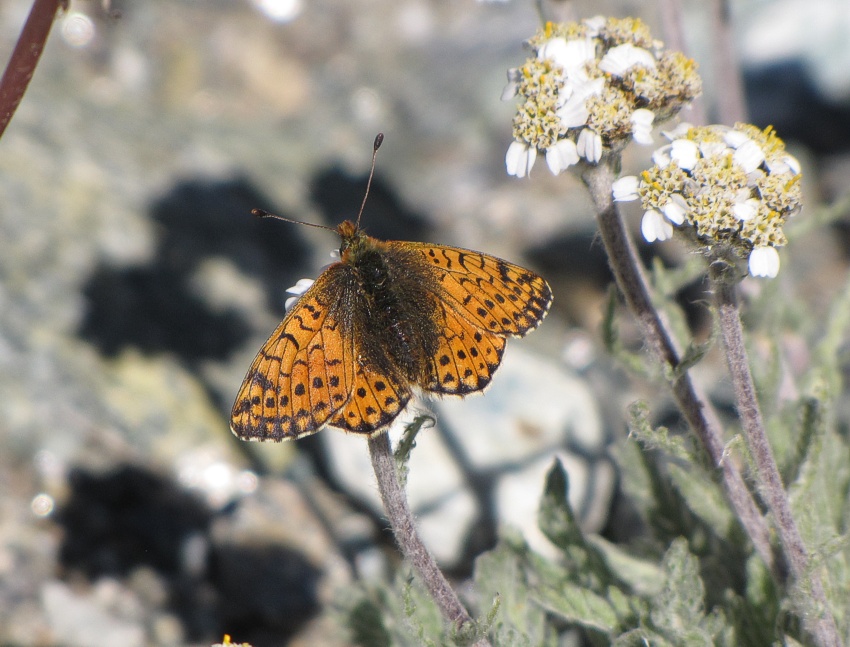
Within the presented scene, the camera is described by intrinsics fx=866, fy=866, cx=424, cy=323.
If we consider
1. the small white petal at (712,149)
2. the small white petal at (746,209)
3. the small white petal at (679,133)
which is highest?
the small white petal at (679,133)

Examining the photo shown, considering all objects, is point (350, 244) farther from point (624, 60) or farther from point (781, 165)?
point (781, 165)

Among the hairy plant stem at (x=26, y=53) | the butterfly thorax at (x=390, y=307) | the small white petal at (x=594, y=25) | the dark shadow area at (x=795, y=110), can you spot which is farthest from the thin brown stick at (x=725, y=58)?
the hairy plant stem at (x=26, y=53)

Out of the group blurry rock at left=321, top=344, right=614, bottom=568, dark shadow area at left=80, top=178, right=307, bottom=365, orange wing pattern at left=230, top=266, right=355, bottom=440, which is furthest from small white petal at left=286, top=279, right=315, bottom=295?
dark shadow area at left=80, top=178, right=307, bottom=365

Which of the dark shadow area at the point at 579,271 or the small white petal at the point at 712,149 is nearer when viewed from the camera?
the small white petal at the point at 712,149

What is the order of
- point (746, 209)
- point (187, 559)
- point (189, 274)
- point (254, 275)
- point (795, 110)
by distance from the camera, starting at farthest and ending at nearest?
point (795, 110) → point (254, 275) → point (189, 274) → point (187, 559) → point (746, 209)

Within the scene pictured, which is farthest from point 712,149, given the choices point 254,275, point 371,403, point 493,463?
point 254,275

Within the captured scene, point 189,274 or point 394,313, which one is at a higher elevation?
point 189,274

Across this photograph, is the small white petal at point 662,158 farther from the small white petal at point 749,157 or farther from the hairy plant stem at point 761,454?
the hairy plant stem at point 761,454
